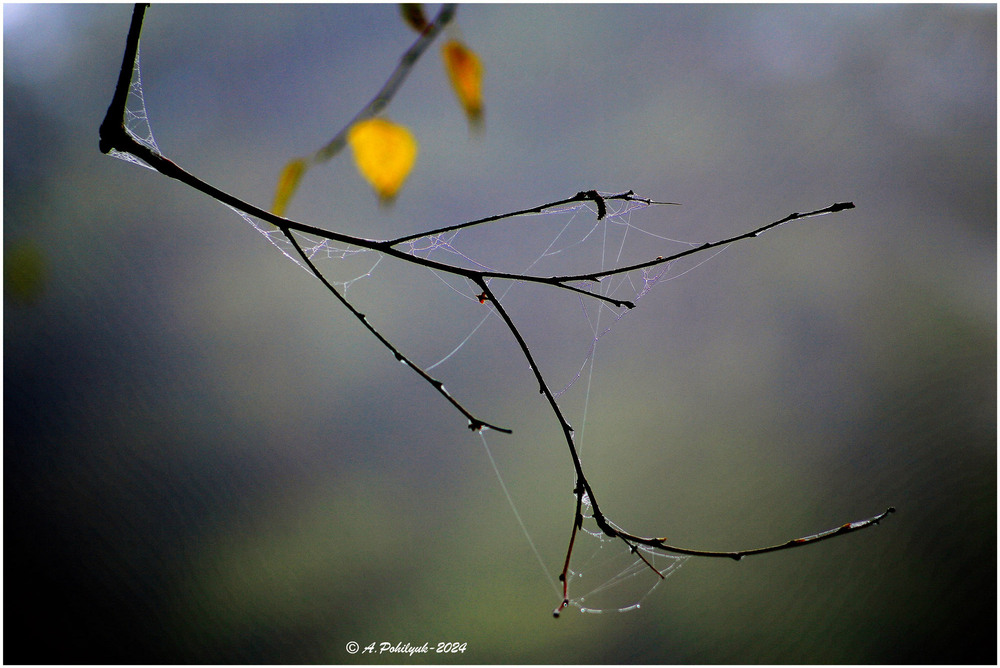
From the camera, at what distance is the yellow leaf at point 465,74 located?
0.25 metres

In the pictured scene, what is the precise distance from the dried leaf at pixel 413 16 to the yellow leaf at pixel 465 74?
37 mm

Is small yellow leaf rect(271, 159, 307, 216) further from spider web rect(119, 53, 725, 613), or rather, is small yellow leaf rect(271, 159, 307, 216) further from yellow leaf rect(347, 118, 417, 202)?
spider web rect(119, 53, 725, 613)

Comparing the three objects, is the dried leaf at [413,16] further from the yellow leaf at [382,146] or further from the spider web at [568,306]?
the spider web at [568,306]

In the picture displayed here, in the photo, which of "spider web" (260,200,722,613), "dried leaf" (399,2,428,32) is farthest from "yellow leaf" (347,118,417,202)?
"spider web" (260,200,722,613)

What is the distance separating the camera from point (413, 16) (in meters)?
0.30

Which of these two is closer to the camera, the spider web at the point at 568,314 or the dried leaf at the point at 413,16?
the dried leaf at the point at 413,16

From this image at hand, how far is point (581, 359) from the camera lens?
1.82 m

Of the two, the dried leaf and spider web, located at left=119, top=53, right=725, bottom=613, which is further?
spider web, located at left=119, top=53, right=725, bottom=613

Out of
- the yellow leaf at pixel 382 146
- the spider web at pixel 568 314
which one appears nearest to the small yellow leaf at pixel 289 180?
the yellow leaf at pixel 382 146

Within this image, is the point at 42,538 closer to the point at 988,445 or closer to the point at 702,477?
the point at 702,477

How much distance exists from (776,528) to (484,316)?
123 cm

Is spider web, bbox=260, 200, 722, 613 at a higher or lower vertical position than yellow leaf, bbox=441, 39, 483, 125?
higher

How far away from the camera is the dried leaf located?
0.97 ft

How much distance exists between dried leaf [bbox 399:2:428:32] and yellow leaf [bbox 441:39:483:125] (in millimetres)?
37
